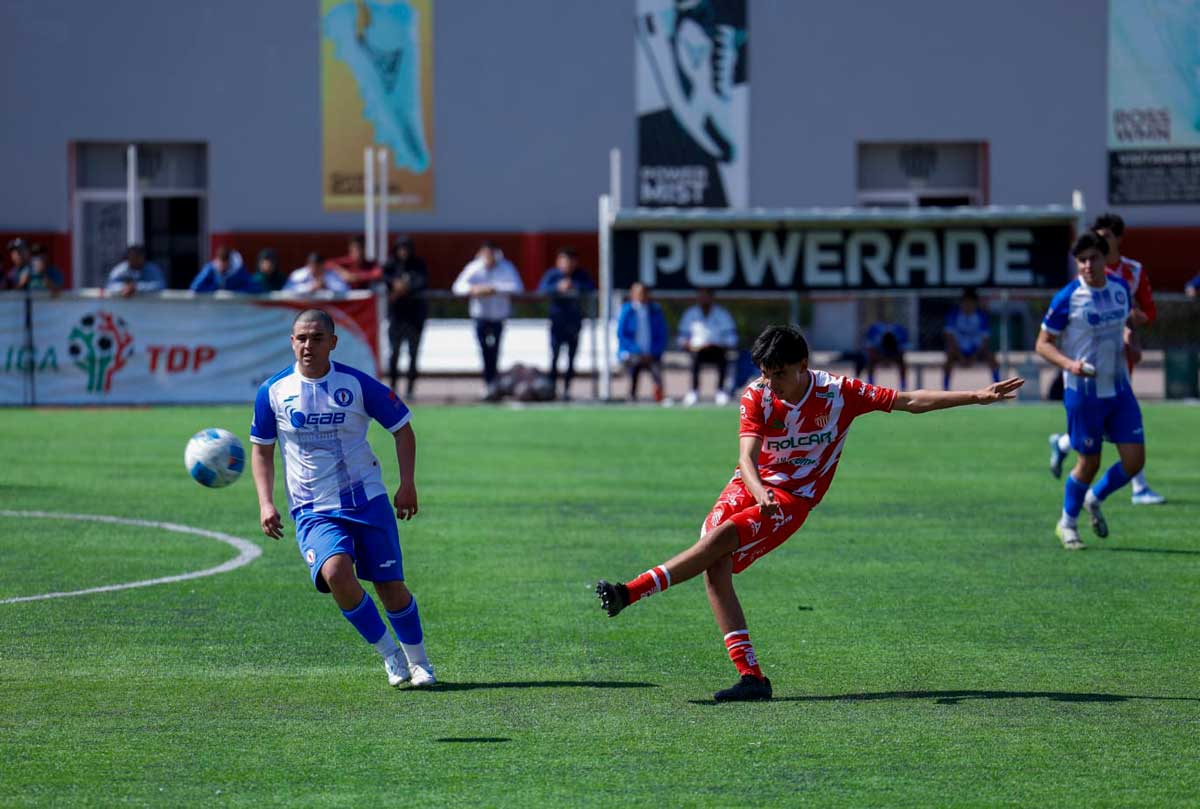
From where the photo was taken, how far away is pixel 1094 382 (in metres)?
12.4

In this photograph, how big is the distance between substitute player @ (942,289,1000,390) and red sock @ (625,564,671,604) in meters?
19.2

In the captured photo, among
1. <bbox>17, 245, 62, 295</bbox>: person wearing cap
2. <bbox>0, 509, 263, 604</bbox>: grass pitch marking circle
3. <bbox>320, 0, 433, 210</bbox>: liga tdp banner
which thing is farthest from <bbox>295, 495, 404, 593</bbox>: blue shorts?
<bbox>320, 0, 433, 210</bbox>: liga tdp banner

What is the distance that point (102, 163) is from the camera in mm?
37781

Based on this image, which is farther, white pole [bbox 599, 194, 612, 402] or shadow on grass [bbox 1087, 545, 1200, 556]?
white pole [bbox 599, 194, 612, 402]

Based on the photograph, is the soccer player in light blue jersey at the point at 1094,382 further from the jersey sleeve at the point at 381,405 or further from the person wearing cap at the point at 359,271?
the person wearing cap at the point at 359,271

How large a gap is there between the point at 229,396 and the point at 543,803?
64.3ft

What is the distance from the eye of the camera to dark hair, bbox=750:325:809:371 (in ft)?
25.3

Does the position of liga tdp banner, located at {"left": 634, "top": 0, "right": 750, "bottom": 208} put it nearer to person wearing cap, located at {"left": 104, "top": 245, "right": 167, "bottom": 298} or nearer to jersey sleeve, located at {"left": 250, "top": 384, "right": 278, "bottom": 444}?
person wearing cap, located at {"left": 104, "top": 245, "right": 167, "bottom": 298}

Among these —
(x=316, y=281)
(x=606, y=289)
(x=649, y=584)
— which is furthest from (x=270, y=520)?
(x=316, y=281)

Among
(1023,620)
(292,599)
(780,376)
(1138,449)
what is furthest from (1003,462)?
(780,376)

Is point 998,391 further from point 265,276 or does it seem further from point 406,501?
point 265,276

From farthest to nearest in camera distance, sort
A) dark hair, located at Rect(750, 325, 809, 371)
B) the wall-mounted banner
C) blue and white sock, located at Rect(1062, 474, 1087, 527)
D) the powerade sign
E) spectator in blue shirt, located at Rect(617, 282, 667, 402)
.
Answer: the wall-mounted banner → the powerade sign → spectator in blue shirt, located at Rect(617, 282, 667, 402) → blue and white sock, located at Rect(1062, 474, 1087, 527) → dark hair, located at Rect(750, 325, 809, 371)

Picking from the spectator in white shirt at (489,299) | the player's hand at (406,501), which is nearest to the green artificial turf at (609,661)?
the player's hand at (406,501)

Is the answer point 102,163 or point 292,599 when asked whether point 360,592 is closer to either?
point 292,599
